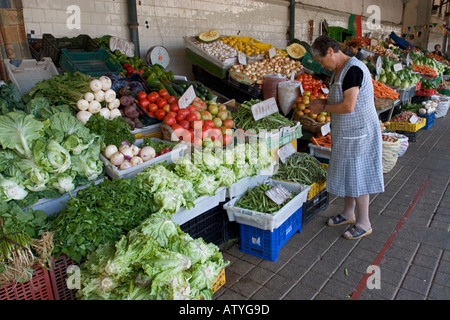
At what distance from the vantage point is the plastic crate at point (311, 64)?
7.64 metres

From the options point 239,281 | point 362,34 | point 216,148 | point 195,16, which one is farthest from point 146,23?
point 362,34

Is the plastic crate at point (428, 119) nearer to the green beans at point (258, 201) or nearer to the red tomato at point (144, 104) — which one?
the green beans at point (258, 201)

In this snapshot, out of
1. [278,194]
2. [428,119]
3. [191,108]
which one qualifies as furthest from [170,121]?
[428,119]

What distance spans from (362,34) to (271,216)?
15543 mm

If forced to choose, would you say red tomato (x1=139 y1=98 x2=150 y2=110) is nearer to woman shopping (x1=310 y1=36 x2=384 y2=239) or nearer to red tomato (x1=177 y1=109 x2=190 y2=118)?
red tomato (x1=177 y1=109 x2=190 y2=118)

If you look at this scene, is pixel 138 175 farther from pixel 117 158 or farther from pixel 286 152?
pixel 286 152

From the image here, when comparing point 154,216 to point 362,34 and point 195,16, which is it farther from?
point 362,34

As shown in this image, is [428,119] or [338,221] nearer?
[338,221]

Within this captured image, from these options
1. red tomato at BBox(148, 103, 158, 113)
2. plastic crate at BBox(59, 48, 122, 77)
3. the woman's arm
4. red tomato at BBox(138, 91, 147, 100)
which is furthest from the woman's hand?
plastic crate at BBox(59, 48, 122, 77)

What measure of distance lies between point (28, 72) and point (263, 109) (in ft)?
10.4

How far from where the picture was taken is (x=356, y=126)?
3516 mm

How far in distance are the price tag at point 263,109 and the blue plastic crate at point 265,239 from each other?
1514 mm

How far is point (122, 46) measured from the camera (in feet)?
19.3

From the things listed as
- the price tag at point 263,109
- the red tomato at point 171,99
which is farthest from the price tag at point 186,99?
the price tag at point 263,109
